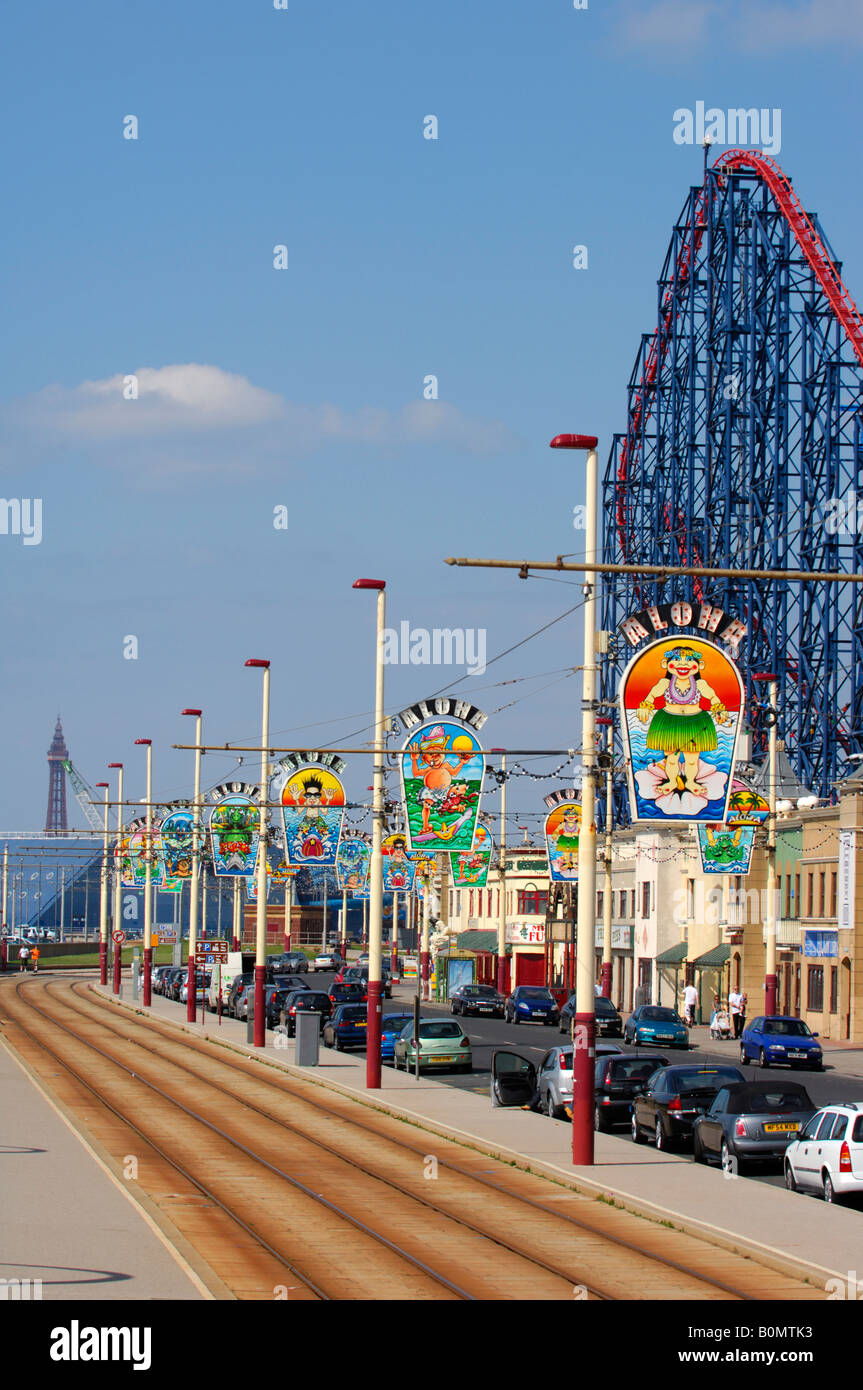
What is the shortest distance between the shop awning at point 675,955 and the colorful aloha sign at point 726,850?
27662 millimetres

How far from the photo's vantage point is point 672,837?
277 ft

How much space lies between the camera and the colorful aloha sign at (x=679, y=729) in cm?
2620

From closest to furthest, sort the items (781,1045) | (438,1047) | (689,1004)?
(438,1047) → (781,1045) → (689,1004)

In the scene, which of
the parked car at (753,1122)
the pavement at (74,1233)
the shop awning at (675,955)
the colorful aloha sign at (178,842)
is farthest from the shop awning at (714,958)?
the pavement at (74,1233)

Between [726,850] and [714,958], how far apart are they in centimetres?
2513

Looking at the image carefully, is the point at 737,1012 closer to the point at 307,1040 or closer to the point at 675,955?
the point at 675,955

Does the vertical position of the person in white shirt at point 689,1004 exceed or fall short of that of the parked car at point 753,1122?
it falls short

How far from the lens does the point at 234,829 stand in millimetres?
58250

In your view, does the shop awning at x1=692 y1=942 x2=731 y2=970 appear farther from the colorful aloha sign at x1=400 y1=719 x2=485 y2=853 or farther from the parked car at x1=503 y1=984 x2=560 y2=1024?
the colorful aloha sign at x1=400 y1=719 x2=485 y2=853

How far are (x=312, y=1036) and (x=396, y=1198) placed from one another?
24.7 metres

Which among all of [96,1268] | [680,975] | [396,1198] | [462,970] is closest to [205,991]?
[462,970]

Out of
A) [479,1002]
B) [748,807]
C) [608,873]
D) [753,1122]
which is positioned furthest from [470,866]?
[753,1122]

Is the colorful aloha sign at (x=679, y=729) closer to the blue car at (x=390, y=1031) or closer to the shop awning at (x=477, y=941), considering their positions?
the blue car at (x=390, y=1031)
